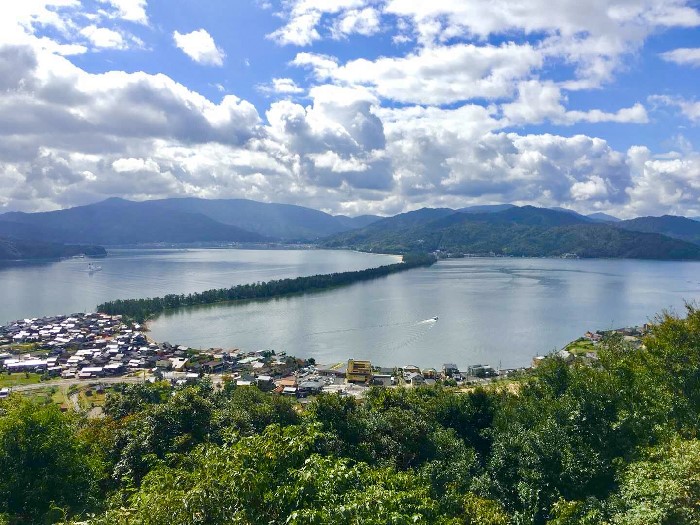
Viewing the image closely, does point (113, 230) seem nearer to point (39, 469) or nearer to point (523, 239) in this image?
point (523, 239)

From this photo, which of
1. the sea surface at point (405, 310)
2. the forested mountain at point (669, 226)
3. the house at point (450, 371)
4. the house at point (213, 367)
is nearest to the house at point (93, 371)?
the house at point (213, 367)

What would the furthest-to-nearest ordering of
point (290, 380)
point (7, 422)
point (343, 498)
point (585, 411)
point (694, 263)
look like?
point (694, 263)
point (290, 380)
point (585, 411)
point (7, 422)
point (343, 498)

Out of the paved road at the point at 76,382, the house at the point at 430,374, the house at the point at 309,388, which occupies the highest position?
the house at the point at 430,374

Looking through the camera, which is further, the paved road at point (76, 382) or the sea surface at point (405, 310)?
the sea surface at point (405, 310)

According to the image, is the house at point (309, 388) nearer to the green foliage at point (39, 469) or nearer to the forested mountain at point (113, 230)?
the green foliage at point (39, 469)

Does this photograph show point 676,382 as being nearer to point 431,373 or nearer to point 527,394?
point 527,394

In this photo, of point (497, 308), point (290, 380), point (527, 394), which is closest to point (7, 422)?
point (527, 394)

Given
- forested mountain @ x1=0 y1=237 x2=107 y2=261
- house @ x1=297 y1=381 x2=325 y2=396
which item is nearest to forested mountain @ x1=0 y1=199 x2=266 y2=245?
forested mountain @ x1=0 y1=237 x2=107 y2=261
